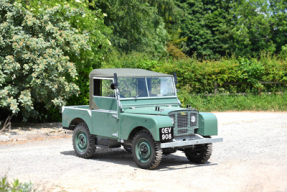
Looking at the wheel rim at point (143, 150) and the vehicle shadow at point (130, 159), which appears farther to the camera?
the vehicle shadow at point (130, 159)

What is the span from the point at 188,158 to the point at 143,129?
4.78 ft

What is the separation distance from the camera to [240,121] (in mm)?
15305

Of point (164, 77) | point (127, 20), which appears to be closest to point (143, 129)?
point (164, 77)

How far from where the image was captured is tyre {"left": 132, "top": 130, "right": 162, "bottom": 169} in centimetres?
732

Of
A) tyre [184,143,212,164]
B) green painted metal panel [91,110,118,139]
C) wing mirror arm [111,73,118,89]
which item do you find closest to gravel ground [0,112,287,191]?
tyre [184,143,212,164]

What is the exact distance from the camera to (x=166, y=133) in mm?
7246

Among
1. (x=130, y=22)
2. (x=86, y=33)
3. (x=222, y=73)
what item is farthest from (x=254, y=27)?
(x=86, y=33)

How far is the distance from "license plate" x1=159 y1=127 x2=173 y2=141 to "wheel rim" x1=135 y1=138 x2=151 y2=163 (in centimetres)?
41

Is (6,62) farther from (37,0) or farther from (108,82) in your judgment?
(108,82)

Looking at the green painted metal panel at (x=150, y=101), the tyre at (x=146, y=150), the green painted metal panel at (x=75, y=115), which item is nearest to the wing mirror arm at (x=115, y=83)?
the green painted metal panel at (x=150, y=101)

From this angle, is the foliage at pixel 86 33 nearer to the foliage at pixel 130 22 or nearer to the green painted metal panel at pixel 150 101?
the green painted metal panel at pixel 150 101

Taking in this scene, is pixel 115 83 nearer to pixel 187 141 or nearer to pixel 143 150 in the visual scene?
pixel 143 150

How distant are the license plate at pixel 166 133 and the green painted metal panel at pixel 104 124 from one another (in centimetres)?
133

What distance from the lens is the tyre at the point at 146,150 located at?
24.0 feet
